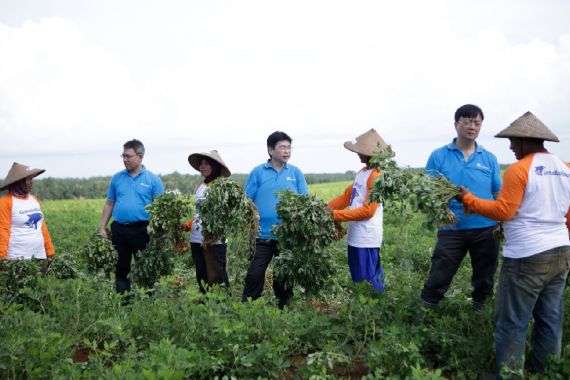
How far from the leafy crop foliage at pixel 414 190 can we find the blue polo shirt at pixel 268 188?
47.7 inches

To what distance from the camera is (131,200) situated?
6266mm

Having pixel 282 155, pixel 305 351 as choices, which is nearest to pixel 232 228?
pixel 282 155

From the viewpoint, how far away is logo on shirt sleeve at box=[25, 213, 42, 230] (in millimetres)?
5688

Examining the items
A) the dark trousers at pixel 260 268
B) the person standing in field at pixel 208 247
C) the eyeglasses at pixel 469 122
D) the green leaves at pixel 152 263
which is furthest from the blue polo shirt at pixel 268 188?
the eyeglasses at pixel 469 122

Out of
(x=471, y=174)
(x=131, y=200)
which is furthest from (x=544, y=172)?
(x=131, y=200)

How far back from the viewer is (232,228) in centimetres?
537

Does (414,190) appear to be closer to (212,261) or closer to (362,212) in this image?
(362,212)

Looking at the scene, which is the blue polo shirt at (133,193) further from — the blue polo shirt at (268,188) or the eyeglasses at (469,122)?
the eyeglasses at (469,122)

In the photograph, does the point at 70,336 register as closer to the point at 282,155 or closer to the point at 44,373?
the point at 44,373

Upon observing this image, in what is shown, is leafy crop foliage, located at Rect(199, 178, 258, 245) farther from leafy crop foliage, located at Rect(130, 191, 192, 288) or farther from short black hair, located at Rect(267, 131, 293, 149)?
leafy crop foliage, located at Rect(130, 191, 192, 288)

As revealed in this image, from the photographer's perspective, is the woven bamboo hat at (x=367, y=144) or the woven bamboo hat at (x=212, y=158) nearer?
the woven bamboo hat at (x=367, y=144)

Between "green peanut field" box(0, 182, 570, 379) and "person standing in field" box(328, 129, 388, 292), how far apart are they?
358 mm

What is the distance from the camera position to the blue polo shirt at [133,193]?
6258 millimetres

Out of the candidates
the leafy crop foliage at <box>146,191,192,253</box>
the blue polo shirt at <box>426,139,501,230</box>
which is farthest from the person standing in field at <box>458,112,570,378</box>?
the leafy crop foliage at <box>146,191,192,253</box>
